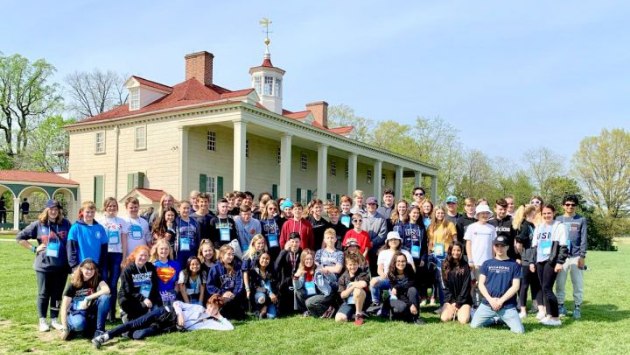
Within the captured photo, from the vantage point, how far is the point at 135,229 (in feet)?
24.9

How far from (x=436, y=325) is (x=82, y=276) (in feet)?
15.6

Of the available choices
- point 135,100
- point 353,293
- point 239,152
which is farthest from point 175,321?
point 135,100

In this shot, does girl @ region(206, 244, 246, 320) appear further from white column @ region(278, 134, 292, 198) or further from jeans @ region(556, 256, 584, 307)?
white column @ region(278, 134, 292, 198)

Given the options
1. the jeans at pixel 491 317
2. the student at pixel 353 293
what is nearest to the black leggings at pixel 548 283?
the jeans at pixel 491 317

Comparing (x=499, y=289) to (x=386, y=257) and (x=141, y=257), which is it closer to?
(x=386, y=257)

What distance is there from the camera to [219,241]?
8.29 meters

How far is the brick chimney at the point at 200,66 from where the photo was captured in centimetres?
2998

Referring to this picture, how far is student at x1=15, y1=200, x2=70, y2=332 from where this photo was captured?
273 inches

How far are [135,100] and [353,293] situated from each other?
934 inches

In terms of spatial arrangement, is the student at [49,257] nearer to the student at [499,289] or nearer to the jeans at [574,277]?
the student at [499,289]

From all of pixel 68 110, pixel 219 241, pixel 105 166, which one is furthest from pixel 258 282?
pixel 68 110

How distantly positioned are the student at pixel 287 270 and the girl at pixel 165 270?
5.22 ft

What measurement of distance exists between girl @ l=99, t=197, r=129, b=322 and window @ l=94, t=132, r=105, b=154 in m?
21.9

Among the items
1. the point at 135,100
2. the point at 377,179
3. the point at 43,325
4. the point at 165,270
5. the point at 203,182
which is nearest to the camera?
the point at 43,325
